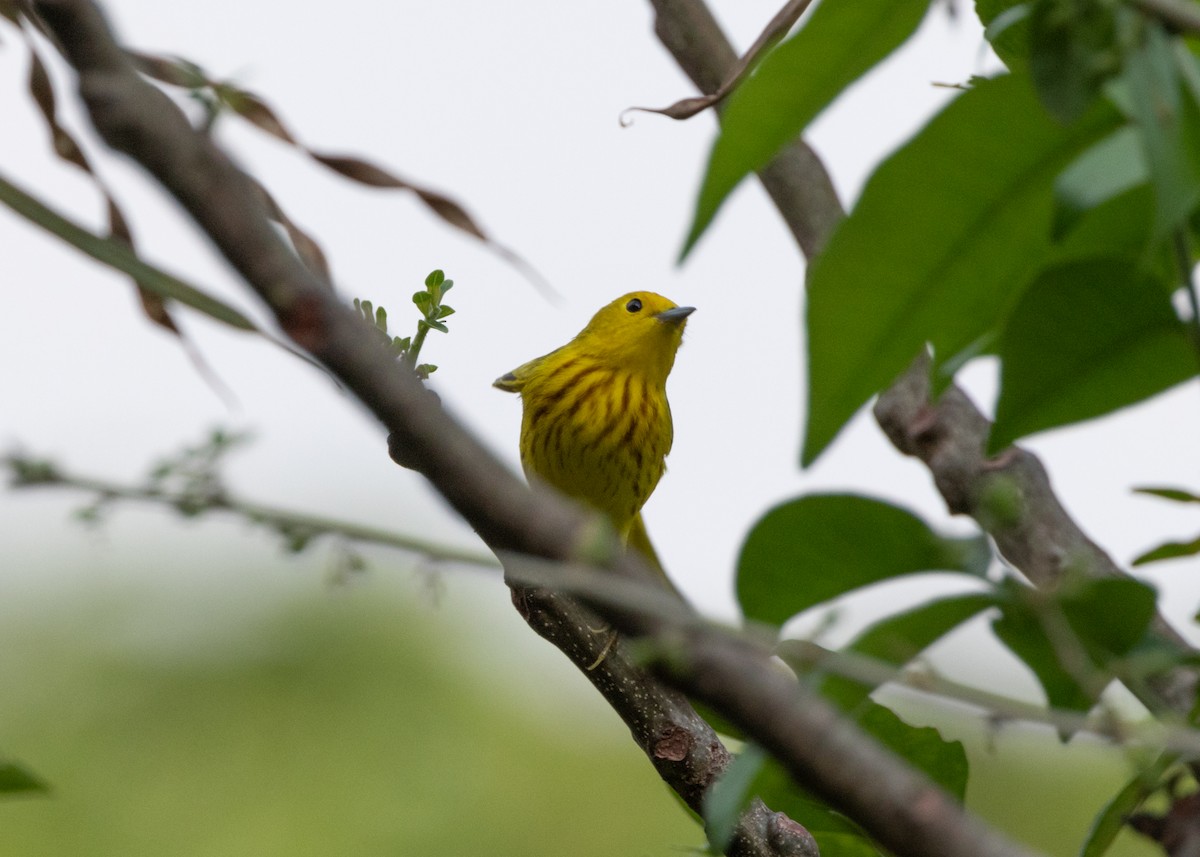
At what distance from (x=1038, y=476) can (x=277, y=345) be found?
0.98 meters

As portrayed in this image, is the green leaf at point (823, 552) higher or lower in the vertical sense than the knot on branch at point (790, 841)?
lower

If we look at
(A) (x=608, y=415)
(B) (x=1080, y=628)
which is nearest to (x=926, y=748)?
(B) (x=1080, y=628)

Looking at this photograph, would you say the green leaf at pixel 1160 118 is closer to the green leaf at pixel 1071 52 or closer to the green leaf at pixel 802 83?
the green leaf at pixel 1071 52

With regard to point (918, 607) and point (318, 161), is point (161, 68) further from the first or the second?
point (918, 607)

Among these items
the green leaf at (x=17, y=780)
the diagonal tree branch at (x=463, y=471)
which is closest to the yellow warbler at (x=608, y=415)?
the green leaf at (x=17, y=780)

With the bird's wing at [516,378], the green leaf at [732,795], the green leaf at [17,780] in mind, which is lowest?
the green leaf at [732,795]

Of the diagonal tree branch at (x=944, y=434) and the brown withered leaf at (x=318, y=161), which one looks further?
the diagonal tree branch at (x=944, y=434)

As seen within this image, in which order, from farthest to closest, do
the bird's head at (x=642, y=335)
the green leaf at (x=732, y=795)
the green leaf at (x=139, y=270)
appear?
the bird's head at (x=642, y=335), the green leaf at (x=732, y=795), the green leaf at (x=139, y=270)

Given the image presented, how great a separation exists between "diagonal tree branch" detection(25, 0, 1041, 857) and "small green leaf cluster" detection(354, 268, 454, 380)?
0.22 m

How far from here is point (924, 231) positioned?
2.36 feet

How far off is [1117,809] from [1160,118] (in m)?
0.44

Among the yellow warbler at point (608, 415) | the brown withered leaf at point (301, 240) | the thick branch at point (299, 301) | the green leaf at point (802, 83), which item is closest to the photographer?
the thick branch at point (299, 301)

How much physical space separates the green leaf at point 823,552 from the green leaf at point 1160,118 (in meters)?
0.22

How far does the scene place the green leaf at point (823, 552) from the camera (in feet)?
2.26
